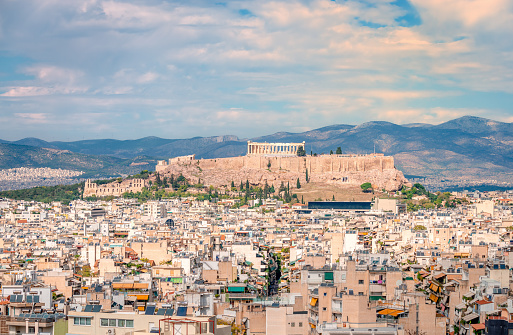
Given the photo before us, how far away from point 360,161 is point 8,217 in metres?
66.6

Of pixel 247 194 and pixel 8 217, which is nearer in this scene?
pixel 8 217

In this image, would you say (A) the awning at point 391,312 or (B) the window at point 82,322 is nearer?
(B) the window at point 82,322

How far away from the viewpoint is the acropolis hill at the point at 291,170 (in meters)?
147

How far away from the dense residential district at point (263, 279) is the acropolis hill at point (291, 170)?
65.9m

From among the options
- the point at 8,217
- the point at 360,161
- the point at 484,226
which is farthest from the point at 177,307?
the point at 360,161

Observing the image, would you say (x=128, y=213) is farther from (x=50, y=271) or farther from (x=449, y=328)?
(x=449, y=328)

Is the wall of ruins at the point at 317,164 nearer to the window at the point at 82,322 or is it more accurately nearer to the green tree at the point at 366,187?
the green tree at the point at 366,187

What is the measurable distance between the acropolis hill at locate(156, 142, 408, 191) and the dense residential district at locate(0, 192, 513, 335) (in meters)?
65.9

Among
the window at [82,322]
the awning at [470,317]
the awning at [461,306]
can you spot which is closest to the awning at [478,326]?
the awning at [470,317]

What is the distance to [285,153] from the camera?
172 metres

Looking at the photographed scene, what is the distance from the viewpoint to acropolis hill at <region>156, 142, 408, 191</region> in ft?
484

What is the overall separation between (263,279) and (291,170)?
366 feet

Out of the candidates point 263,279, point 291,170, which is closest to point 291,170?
point 291,170

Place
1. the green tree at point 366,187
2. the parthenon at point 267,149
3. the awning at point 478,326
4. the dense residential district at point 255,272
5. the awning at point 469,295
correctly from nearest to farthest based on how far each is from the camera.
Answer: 1. the dense residential district at point 255,272
2. the awning at point 478,326
3. the awning at point 469,295
4. the green tree at point 366,187
5. the parthenon at point 267,149
